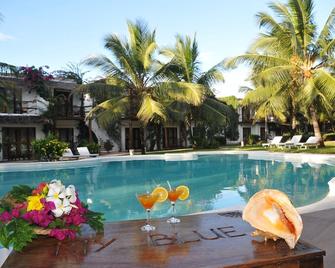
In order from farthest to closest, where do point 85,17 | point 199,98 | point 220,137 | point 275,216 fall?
point 220,137
point 199,98
point 85,17
point 275,216

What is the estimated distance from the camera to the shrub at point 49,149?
15156 millimetres

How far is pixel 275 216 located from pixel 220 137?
25.8m

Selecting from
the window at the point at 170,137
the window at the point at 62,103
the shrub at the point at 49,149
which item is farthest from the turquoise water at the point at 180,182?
the window at the point at 170,137

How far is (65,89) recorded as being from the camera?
2052 centimetres

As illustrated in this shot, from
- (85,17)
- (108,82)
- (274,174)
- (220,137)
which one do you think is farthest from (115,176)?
(220,137)

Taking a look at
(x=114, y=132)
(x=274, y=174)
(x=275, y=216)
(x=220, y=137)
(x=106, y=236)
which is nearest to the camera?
(x=275, y=216)

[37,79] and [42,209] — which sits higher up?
[37,79]

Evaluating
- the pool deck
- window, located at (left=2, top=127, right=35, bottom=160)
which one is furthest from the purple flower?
window, located at (left=2, top=127, right=35, bottom=160)

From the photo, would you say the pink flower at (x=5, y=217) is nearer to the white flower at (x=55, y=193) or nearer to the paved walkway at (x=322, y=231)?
the white flower at (x=55, y=193)

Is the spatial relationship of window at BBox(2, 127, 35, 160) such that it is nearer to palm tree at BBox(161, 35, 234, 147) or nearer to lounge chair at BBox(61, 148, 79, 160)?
lounge chair at BBox(61, 148, 79, 160)

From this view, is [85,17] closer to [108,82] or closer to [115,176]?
[108,82]

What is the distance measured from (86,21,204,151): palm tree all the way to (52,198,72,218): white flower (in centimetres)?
1493

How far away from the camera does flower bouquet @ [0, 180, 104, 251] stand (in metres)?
1.73

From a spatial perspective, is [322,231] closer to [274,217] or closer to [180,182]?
[274,217]
